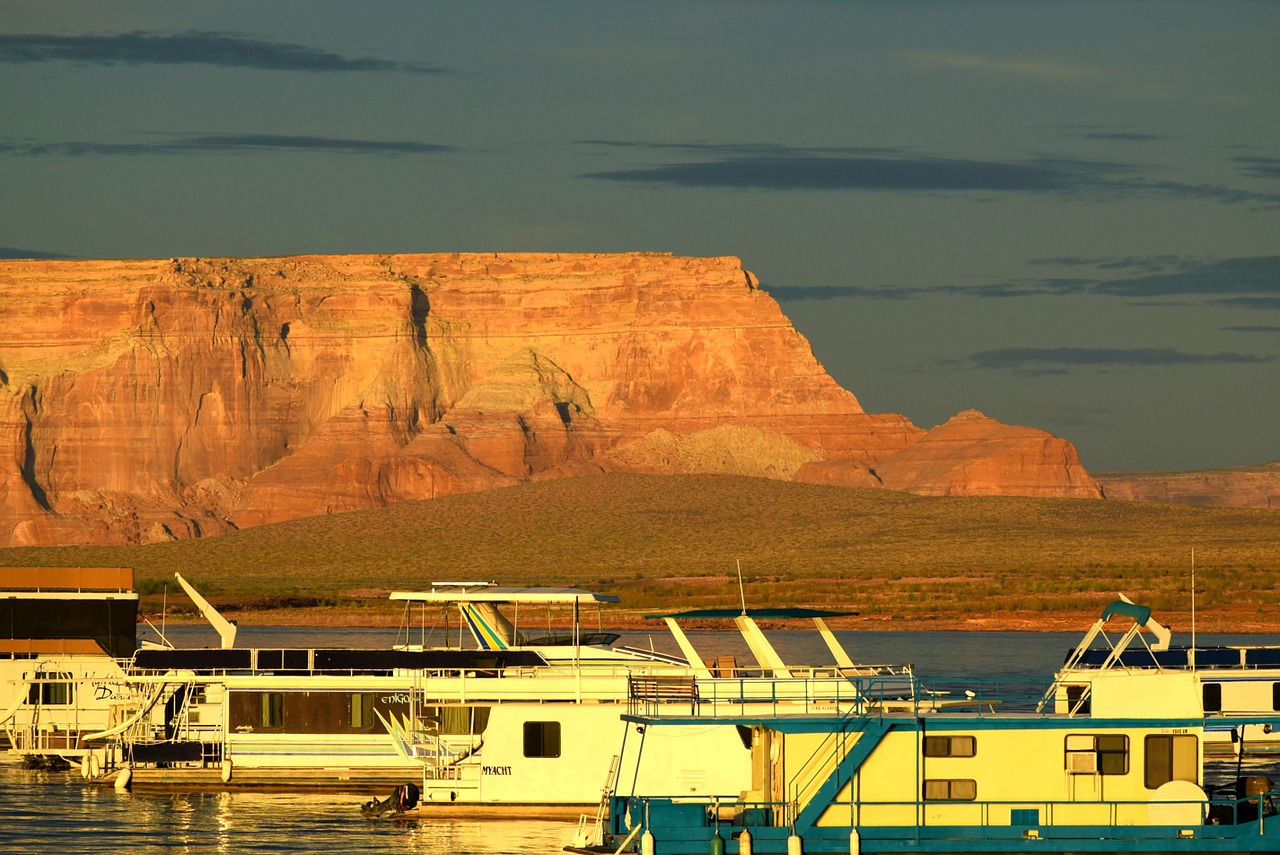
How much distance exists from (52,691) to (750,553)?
325 feet

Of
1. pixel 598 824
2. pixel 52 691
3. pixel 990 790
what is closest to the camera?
pixel 990 790

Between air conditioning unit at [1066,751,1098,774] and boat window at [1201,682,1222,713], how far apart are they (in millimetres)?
17653

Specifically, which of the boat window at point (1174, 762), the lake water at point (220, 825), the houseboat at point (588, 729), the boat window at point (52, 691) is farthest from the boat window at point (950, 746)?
the boat window at point (52, 691)

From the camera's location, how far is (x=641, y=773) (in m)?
34.2

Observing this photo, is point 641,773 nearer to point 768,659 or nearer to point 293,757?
point 768,659

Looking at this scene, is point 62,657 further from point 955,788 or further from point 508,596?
point 955,788

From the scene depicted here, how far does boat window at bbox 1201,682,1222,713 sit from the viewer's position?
47594mm

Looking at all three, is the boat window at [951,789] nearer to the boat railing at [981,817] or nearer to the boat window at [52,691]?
the boat railing at [981,817]

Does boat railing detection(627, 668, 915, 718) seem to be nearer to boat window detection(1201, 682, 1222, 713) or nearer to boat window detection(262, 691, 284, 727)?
boat window detection(262, 691, 284, 727)

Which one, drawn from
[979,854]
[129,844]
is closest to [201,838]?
[129,844]

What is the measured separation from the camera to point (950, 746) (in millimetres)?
30656

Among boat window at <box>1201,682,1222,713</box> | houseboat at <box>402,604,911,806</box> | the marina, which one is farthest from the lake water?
boat window at <box>1201,682,1222,713</box>

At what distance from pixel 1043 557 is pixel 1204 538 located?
44.4 ft

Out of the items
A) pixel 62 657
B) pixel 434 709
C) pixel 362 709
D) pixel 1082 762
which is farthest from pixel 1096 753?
pixel 62 657
